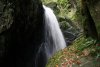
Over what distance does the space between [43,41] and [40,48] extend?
0.97 meters

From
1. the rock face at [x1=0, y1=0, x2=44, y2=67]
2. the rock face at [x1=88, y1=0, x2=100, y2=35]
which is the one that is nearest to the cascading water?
the rock face at [x1=0, y1=0, x2=44, y2=67]

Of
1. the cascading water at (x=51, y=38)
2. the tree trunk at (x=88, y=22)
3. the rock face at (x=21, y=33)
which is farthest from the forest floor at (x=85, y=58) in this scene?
the cascading water at (x=51, y=38)

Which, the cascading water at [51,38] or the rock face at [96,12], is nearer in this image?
the rock face at [96,12]

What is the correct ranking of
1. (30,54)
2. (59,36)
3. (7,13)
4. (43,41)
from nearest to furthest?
(7,13), (30,54), (43,41), (59,36)

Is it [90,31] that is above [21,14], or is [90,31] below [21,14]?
below

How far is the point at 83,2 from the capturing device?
29.0 feet

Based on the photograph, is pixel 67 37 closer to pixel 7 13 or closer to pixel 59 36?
pixel 59 36

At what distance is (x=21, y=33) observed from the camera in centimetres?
1335

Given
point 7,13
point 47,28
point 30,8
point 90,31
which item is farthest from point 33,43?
point 90,31

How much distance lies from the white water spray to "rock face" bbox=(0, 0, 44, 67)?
26.9 inches

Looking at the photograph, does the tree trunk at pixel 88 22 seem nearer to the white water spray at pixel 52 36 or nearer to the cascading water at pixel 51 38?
the cascading water at pixel 51 38

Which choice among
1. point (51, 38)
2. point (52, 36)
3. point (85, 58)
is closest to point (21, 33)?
point (51, 38)

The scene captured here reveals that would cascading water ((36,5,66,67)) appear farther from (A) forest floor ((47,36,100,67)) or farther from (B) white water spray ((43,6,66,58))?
(A) forest floor ((47,36,100,67))

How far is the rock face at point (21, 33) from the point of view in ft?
35.9
